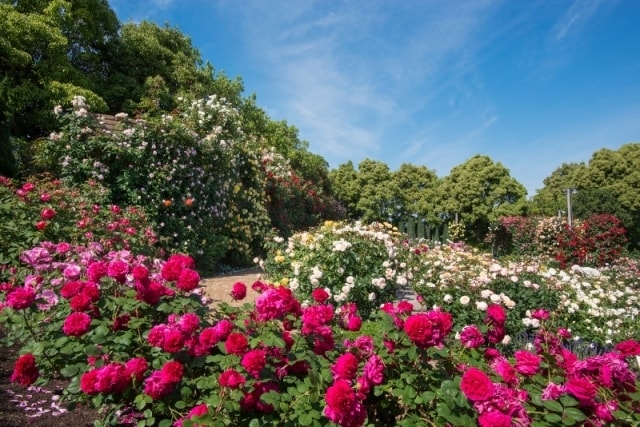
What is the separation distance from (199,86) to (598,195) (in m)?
17.8

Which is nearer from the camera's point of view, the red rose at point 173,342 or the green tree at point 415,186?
the red rose at point 173,342

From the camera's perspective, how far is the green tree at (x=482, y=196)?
870 inches

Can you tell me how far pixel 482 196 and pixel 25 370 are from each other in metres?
23.4

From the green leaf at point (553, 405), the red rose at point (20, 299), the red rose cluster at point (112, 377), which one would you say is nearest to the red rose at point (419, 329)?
the green leaf at point (553, 405)

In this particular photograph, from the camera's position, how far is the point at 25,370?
1606 millimetres

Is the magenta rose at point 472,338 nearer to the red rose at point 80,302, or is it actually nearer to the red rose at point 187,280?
the red rose at point 187,280

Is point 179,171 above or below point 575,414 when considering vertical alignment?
above

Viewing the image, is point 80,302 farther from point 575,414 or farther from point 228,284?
point 228,284

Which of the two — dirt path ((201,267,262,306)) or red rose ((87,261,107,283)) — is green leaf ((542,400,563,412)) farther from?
dirt path ((201,267,262,306))

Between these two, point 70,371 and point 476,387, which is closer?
point 476,387

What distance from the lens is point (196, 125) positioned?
31.2 ft

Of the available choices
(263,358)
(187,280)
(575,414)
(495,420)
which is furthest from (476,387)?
(187,280)

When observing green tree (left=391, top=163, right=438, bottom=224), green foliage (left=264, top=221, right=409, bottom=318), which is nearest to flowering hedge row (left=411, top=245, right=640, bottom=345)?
green foliage (left=264, top=221, right=409, bottom=318)

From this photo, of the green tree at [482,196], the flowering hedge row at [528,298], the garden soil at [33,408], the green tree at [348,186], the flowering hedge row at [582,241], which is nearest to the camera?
the garden soil at [33,408]
